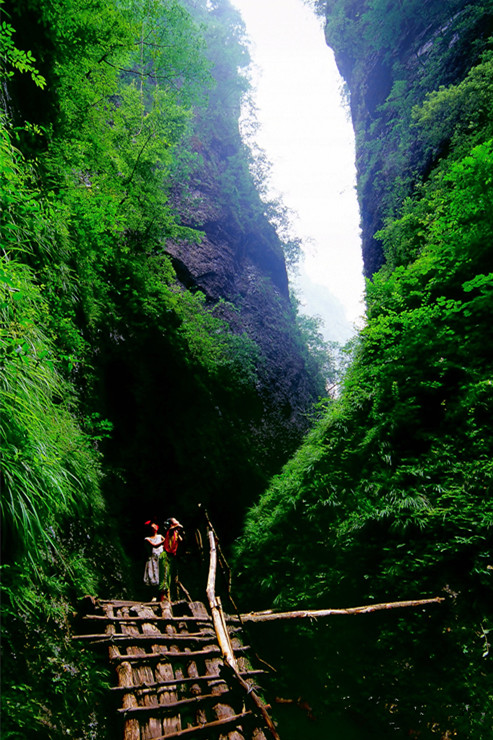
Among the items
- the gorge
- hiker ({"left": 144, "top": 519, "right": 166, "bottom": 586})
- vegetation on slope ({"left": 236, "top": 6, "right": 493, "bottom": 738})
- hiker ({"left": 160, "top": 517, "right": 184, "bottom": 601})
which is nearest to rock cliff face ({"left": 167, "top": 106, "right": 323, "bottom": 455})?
the gorge

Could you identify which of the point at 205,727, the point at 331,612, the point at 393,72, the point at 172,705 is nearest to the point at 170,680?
the point at 172,705

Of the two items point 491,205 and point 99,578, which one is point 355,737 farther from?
point 491,205

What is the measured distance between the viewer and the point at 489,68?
684 centimetres

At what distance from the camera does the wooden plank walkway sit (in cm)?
287

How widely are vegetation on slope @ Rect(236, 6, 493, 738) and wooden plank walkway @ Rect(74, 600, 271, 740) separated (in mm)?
1664

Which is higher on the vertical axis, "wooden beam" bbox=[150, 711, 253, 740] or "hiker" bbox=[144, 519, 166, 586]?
"hiker" bbox=[144, 519, 166, 586]

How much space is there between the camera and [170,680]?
132 inches

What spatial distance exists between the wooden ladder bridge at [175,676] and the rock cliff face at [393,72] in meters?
11.2

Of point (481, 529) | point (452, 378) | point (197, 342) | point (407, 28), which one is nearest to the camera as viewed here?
point (481, 529)

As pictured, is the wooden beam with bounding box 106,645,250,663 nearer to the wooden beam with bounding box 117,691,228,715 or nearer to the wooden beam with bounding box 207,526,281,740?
the wooden beam with bounding box 117,691,228,715

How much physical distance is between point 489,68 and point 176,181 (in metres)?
12.7

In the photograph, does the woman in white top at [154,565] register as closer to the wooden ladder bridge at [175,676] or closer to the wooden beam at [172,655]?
the wooden ladder bridge at [175,676]

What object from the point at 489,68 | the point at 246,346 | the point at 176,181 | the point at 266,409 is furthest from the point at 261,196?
the point at 489,68

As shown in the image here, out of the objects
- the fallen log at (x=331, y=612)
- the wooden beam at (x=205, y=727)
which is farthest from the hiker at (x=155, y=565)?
the wooden beam at (x=205, y=727)
